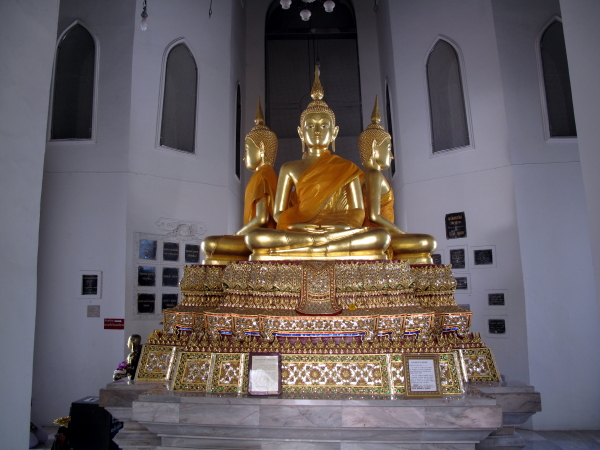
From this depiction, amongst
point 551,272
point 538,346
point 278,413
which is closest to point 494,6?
point 551,272

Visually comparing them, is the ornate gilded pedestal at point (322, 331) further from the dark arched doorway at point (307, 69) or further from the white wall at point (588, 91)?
the dark arched doorway at point (307, 69)

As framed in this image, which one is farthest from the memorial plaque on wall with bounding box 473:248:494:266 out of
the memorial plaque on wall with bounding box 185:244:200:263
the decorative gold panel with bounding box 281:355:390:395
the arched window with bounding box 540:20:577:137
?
the memorial plaque on wall with bounding box 185:244:200:263

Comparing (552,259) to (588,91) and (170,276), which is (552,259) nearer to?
(588,91)

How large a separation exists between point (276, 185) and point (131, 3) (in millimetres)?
3372

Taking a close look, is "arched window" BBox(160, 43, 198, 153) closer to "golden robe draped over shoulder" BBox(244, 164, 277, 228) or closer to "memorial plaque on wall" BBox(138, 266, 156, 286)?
"memorial plaque on wall" BBox(138, 266, 156, 286)

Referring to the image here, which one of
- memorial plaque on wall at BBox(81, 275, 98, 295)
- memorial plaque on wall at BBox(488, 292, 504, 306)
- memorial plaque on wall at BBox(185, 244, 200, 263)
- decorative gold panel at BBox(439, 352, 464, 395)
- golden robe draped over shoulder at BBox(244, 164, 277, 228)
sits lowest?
decorative gold panel at BBox(439, 352, 464, 395)

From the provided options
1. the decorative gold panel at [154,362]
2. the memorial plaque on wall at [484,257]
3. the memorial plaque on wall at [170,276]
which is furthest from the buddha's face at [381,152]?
the decorative gold panel at [154,362]

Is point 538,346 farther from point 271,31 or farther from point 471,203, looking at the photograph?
point 271,31

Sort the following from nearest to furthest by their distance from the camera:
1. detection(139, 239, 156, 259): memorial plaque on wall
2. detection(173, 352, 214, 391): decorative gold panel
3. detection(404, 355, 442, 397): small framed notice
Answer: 1. detection(404, 355, 442, 397): small framed notice
2. detection(173, 352, 214, 391): decorative gold panel
3. detection(139, 239, 156, 259): memorial plaque on wall

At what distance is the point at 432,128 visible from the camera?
6.52 metres

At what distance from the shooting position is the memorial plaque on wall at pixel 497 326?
5.24m

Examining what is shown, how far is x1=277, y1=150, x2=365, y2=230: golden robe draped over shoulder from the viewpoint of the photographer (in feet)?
13.9

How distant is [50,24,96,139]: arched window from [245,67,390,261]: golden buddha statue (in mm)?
3022

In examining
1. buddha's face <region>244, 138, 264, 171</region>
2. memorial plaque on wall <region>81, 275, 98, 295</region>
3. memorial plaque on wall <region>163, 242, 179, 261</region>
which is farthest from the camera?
memorial plaque on wall <region>163, 242, 179, 261</region>
